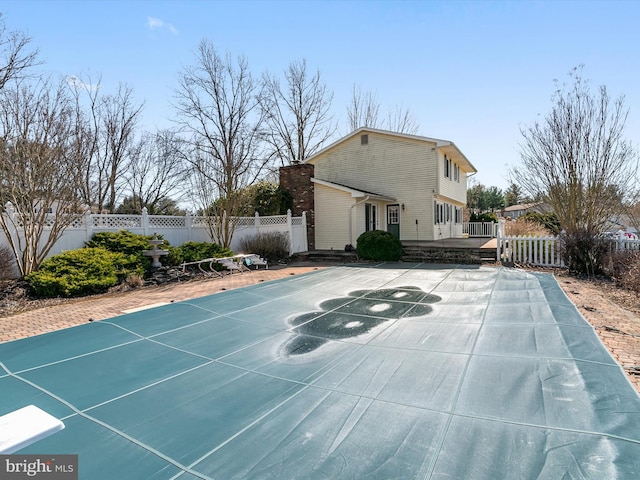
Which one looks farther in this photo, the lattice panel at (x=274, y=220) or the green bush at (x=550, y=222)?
the lattice panel at (x=274, y=220)

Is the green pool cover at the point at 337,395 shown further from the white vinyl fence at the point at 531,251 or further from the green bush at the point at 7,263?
the white vinyl fence at the point at 531,251

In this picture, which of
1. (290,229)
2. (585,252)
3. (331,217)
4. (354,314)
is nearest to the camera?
(354,314)

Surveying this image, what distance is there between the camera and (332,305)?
6.68 metres

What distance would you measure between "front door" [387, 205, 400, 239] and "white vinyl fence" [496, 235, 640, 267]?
5668 millimetres

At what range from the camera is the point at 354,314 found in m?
5.98

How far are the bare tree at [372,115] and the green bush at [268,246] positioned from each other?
55.4ft

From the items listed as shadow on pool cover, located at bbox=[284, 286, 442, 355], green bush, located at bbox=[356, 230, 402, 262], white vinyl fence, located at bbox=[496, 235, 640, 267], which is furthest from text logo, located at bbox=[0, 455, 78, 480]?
white vinyl fence, located at bbox=[496, 235, 640, 267]

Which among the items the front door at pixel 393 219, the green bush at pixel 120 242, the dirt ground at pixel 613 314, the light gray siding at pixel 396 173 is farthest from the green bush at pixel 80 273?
the front door at pixel 393 219

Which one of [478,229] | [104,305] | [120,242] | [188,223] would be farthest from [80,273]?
[478,229]

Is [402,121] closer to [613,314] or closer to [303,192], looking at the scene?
[303,192]

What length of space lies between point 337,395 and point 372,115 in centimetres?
2865

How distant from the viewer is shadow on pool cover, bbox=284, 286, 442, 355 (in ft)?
15.8

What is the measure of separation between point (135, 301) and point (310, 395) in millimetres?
5930

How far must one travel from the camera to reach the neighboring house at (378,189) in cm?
1630
